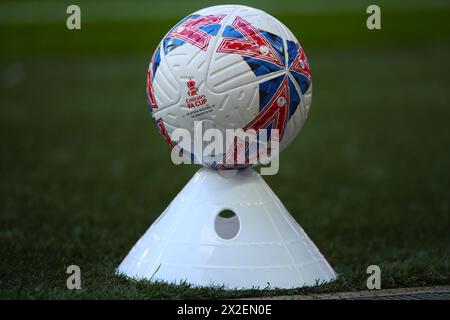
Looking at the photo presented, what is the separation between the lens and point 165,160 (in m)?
12.3

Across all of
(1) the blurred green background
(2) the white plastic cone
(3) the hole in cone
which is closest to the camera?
(2) the white plastic cone

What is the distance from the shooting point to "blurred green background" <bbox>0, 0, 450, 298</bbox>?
7.25 m

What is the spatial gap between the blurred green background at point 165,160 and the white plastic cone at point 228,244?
5.1 inches

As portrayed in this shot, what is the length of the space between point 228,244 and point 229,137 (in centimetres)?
73

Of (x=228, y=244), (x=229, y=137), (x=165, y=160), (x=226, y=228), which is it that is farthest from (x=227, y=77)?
(x=165, y=160)

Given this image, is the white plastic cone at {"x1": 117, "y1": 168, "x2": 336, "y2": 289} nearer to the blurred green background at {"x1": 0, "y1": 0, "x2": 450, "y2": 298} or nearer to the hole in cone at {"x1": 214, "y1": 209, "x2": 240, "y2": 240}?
the blurred green background at {"x1": 0, "y1": 0, "x2": 450, "y2": 298}

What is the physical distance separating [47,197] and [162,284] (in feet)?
13.1

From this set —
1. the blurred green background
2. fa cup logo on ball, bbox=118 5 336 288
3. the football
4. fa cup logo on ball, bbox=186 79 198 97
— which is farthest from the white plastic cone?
fa cup logo on ball, bbox=186 79 198 97

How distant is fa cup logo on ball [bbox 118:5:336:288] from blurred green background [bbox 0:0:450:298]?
7.3 inches

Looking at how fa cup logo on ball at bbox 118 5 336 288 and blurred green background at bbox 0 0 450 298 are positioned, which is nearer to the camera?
fa cup logo on ball at bbox 118 5 336 288

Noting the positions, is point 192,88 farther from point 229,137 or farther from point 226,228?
point 226,228

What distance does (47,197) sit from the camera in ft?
31.9

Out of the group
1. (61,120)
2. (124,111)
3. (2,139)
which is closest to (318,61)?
(124,111)
